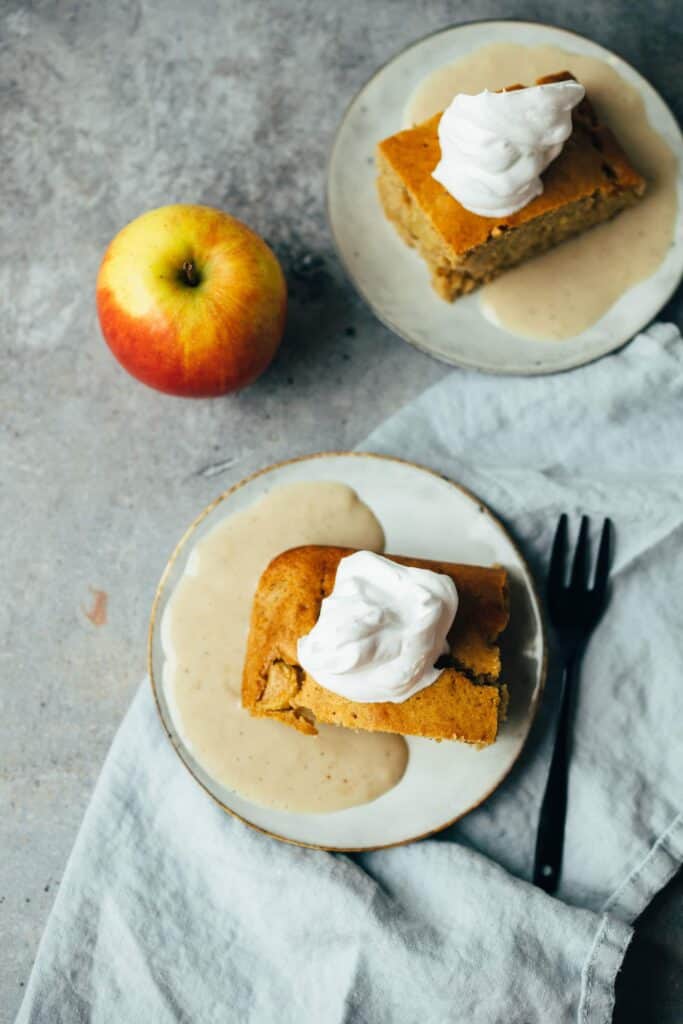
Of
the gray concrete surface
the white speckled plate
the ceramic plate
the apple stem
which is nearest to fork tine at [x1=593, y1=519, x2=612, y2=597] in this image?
the white speckled plate

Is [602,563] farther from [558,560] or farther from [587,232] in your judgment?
[587,232]

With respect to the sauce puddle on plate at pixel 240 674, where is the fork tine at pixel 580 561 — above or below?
above

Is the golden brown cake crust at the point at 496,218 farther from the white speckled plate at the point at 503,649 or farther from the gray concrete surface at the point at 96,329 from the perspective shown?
the white speckled plate at the point at 503,649

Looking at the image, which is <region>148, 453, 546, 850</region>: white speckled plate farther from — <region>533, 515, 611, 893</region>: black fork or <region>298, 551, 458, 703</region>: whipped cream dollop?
<region>298, 551, 458, 703</region>: whipped cream dollop

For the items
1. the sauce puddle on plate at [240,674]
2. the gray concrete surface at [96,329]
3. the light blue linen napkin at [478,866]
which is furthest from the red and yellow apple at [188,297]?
the light blue linen napkin at [478,866]

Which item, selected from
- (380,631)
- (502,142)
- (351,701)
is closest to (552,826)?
(351,701)

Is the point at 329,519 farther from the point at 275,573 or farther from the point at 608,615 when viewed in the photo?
the point at 608,615

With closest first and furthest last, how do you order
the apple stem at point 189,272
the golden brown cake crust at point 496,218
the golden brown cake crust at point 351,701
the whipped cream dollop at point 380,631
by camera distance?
the whipped cream dollop at point 380,631
the golden brown cake crust at point 351,701
the apple stem at point 189,272
the golden brown cake crust at point 496,218
